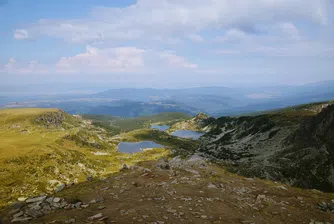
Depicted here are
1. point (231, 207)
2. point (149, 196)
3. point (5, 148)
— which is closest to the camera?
point (231, 207)

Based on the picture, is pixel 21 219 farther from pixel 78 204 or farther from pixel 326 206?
pixel 326 206

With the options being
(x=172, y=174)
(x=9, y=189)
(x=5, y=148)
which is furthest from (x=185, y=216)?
(x=5, y=148)

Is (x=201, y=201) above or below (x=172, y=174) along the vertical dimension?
above

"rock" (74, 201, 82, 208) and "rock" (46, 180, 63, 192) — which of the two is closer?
"rock" (74, 201, 82, 208)

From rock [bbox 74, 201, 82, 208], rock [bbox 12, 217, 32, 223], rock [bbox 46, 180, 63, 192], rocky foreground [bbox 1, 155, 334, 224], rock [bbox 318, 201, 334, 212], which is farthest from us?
rock [bbox 46, 180, 63, 192]

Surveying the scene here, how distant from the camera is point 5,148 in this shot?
14325 centimetres

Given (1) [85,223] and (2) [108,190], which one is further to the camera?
(2) [108,190]

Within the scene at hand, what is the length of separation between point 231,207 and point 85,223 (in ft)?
52.1

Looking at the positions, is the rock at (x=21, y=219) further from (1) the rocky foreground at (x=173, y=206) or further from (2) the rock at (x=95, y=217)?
(2) the rock at (x=95, y=217)

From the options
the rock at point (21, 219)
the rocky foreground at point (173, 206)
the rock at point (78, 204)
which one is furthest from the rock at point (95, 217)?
the rock at point (21, 219)

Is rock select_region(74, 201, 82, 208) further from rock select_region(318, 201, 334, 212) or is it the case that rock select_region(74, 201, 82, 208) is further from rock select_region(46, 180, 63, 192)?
rock select_region(46, 180, 63, 192)

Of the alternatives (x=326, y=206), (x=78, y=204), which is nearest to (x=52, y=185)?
(x=78, y=204)

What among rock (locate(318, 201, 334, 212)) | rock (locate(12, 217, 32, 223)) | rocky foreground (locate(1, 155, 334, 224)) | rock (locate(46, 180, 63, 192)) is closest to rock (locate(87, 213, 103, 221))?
rocky foreground (locate(1, 155, 334, 224))

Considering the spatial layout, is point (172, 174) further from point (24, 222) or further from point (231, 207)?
Result: point (24, 222)
